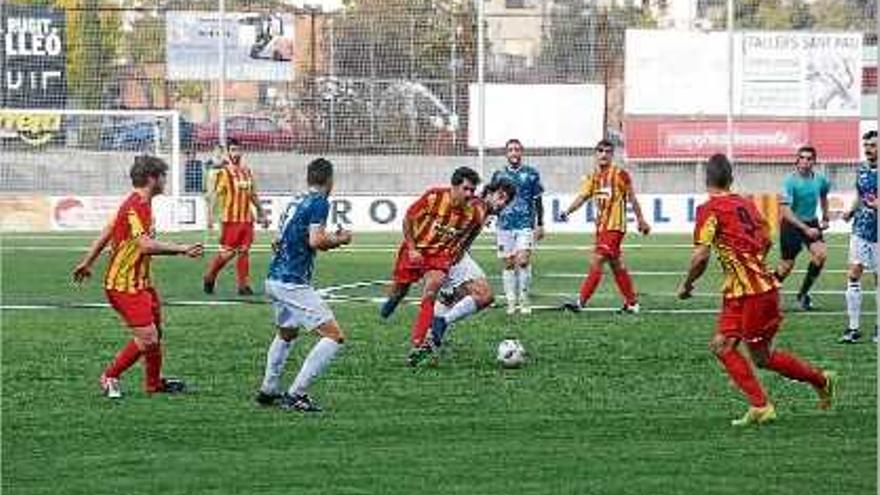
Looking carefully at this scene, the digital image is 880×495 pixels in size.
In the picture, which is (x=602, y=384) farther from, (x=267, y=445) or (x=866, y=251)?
(x=866, y=251)

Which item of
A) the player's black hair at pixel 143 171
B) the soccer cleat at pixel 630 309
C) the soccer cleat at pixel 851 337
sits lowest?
the soccer cleat at pixel 630 309

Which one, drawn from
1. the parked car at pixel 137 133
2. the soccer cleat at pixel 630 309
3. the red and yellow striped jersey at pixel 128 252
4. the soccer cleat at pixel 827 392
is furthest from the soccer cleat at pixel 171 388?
the parked car at pixel 137 133

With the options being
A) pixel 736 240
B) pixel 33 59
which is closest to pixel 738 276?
pixel 736 240

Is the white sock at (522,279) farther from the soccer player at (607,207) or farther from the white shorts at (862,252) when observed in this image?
the white shorts at (862,252)

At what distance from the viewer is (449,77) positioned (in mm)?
41750

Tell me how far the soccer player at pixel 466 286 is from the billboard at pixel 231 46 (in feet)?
70.1

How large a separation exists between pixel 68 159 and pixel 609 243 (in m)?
20.2

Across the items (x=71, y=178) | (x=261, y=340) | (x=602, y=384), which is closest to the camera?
(x=602, y=384)

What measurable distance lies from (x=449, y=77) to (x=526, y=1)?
3.50 m

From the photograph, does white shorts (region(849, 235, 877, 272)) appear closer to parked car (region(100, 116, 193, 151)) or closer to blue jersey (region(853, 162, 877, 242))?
blue jersey (region(853, 162, 877, 242))

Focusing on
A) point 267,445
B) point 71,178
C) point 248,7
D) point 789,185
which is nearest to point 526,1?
point 248,7

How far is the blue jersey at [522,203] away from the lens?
23797 mm

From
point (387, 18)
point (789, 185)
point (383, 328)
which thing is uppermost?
point (387, 18)

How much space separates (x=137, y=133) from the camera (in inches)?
1657
